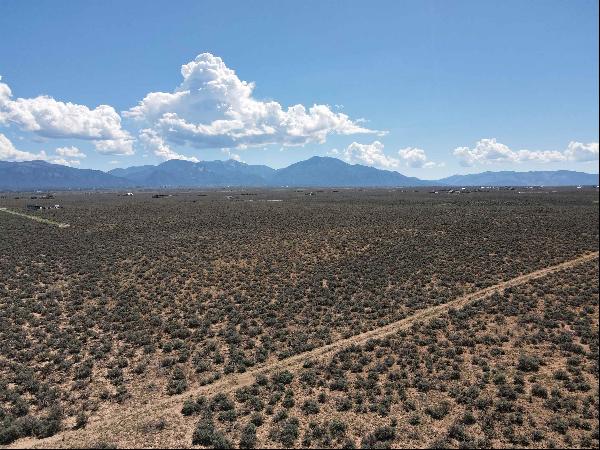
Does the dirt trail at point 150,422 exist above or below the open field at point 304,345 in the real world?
below

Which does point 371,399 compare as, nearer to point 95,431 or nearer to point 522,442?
point 522,442

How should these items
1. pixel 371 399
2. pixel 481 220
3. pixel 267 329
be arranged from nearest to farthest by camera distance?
1. pixel 371 399
2. pixel 267 329
3. pixel 481 220

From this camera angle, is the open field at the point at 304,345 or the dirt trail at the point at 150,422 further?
the open field at the point at 304,345

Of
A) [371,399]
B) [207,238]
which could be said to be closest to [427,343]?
[371,399]

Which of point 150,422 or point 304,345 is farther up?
point 304,345

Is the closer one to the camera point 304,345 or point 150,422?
point 150,422

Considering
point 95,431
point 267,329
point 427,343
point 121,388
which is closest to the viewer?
point 95,431

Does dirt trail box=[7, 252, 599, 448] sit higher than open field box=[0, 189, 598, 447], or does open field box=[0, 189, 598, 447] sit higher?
open field box=[0, 189, 598, 447]

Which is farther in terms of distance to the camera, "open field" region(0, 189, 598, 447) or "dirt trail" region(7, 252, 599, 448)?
"open field" region(0, 189, 598, 447)
